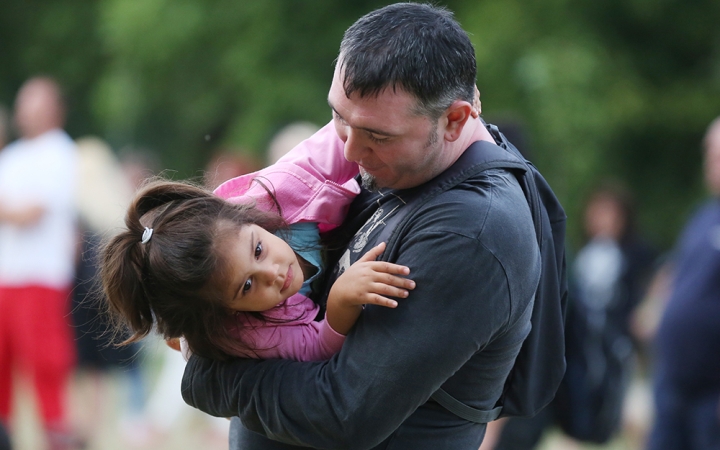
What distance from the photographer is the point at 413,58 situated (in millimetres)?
1624

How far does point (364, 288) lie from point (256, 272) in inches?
12.4

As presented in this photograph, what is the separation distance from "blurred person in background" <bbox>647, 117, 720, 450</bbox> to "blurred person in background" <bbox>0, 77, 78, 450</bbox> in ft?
11.4

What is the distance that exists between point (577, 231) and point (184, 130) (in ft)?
18.3

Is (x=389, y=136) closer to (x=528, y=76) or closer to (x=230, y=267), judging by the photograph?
(x=230, y=267)

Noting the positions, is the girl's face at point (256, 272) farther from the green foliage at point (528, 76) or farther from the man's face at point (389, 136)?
the green foliage at point (528, 76)

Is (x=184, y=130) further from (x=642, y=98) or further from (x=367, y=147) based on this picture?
(x=367, y=147)

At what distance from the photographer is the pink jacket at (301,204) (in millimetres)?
1817

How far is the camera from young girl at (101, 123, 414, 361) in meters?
1.83

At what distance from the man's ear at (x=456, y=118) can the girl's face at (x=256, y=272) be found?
0.45m

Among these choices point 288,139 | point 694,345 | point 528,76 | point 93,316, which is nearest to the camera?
point 694,345

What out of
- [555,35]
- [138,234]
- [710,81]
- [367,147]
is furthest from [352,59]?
[710,81]

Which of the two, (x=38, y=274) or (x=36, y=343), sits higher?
(x=38, y=274)

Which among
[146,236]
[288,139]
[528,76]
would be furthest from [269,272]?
[528,76]

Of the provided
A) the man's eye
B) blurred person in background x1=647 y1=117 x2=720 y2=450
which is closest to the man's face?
the man's eye
